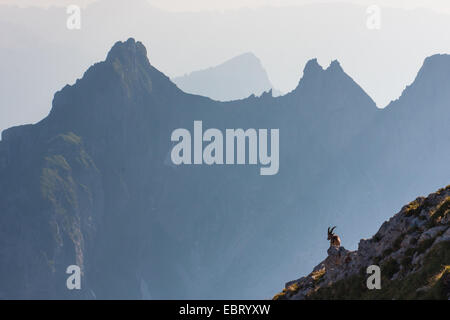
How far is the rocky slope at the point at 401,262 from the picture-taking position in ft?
136

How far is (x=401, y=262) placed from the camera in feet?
159

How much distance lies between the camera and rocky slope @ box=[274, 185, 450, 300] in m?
41.4
